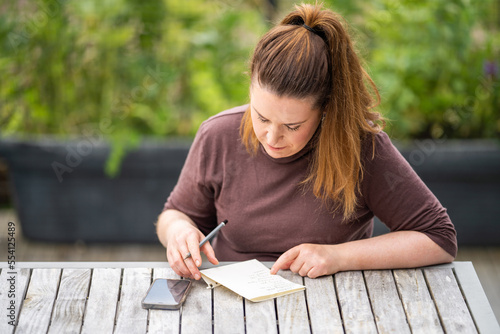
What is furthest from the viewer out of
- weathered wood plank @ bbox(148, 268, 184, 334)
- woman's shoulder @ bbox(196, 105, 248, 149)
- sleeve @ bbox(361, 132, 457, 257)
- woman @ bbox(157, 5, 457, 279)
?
woman's shoulder @ bbox(196, 105, 248, 149)

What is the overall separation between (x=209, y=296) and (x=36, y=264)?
0.48 meters

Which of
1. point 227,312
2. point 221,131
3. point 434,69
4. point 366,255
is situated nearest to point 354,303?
point 366,255

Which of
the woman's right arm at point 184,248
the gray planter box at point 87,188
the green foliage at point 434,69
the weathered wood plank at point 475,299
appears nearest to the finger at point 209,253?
the woman's right arm at point 184,248

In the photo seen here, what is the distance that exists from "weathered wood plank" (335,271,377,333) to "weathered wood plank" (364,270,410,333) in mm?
15

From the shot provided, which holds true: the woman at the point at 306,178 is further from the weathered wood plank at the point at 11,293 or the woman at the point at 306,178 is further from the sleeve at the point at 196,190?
the weathered wood plank at the point at 11,293

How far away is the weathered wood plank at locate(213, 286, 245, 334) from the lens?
140 centimetres

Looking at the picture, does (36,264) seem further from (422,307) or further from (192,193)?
(422,307)

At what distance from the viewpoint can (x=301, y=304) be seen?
1.49 m

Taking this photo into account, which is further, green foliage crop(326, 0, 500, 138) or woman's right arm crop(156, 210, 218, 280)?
green foliage crop(326, 0, 500, 138)

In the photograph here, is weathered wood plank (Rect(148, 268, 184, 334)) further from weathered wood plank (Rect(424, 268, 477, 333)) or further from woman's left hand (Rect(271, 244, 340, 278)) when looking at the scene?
weathered wood plank (Rect(424, 268, 477, 333))

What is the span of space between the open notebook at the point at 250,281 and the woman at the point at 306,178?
0.13 ft

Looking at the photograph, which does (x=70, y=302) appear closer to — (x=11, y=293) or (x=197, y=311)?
(x=11, y=293)

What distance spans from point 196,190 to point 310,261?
0.44 metres

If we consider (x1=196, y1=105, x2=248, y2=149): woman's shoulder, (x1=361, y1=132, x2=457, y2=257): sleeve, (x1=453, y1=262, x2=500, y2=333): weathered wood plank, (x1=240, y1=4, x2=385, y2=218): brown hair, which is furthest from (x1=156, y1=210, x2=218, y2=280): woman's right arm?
(x1=453, y1=262, x2=500, y2=333): weathered wood plank
